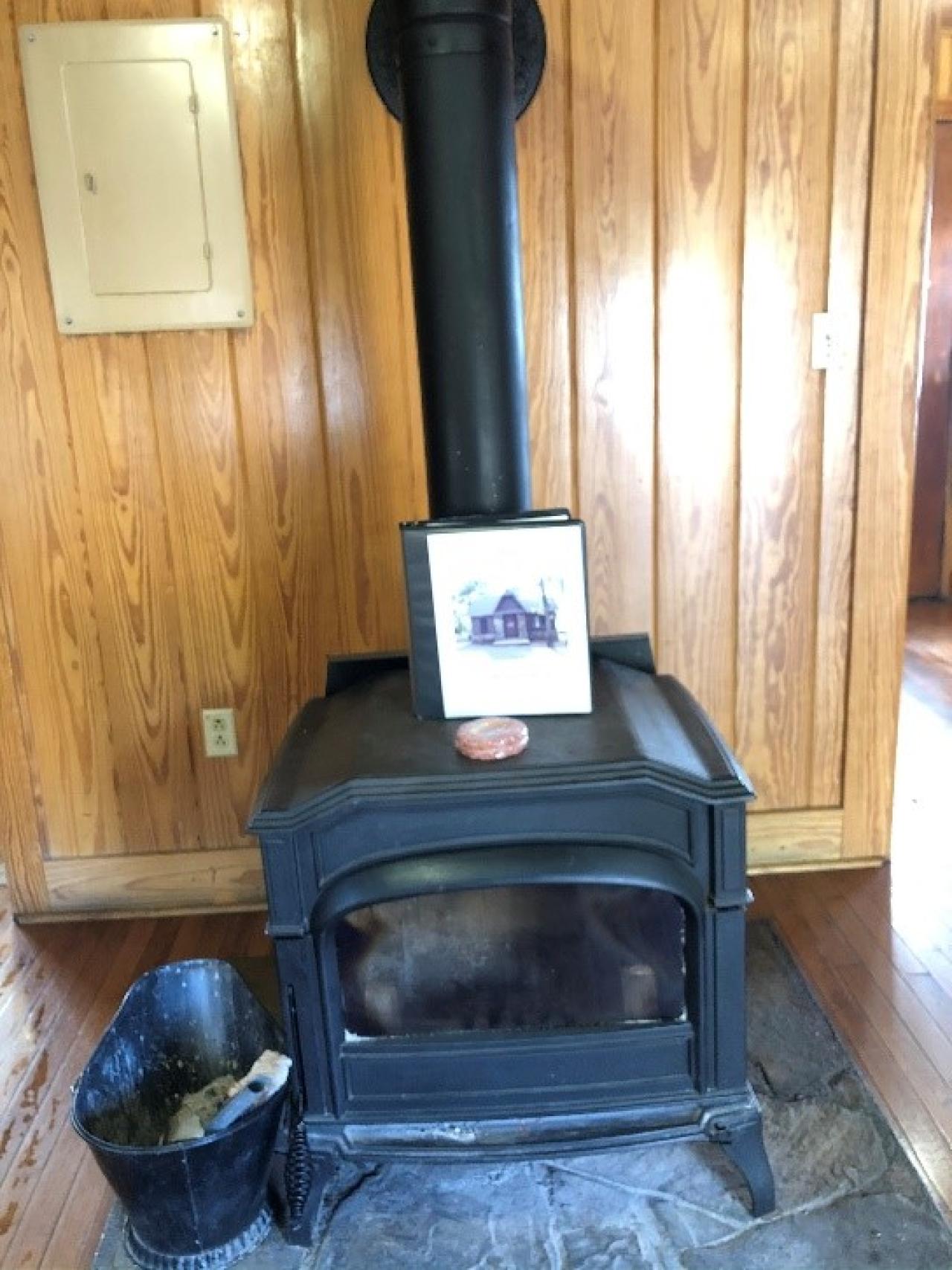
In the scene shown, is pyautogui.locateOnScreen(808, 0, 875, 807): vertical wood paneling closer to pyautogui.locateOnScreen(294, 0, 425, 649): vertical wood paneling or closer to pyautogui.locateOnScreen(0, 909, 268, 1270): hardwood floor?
pyautogui.locateOnScreen(294, 0, 425, 649): vertical wood paneling

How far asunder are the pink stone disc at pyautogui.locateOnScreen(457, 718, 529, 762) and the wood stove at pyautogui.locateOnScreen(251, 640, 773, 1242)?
2cm

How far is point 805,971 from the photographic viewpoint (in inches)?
74.5

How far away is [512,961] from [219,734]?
99 centimetres

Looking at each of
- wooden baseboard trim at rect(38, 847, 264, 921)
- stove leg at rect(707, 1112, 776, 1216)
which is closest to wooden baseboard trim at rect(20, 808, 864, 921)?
wooden baseboard trim at rect(38, 847, 264, 921)

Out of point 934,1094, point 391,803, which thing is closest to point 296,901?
point 391,803

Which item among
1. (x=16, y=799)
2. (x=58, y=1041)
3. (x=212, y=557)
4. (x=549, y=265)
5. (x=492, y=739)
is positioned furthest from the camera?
(x=16, y=799)

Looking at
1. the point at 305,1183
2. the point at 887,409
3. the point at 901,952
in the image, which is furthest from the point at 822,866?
the point at 305,1183

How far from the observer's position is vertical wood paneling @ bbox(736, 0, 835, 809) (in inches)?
73.9

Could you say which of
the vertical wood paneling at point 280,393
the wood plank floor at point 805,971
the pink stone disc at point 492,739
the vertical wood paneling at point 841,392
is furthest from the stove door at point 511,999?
the vertical wood paneling at point 841,392

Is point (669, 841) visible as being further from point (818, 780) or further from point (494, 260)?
point (818, 780)

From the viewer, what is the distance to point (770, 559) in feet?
6.88

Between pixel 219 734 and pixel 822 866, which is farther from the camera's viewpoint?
pixel 822 866

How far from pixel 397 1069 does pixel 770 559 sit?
1225mm

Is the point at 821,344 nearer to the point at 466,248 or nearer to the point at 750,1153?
the point at 466,248
